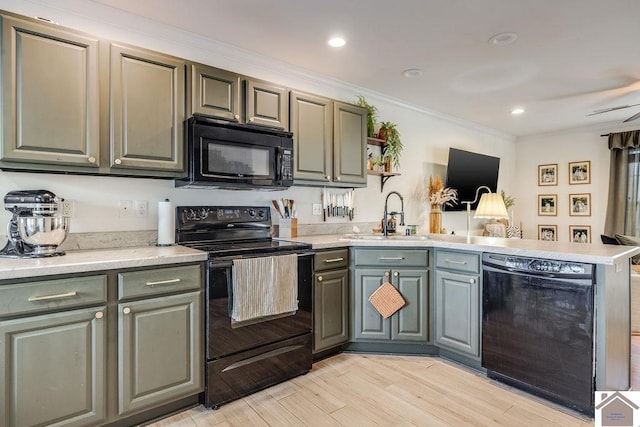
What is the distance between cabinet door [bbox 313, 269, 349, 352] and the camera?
2691 millimetres

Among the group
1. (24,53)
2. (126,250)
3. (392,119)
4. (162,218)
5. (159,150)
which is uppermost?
(392,119)

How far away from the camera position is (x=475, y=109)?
459cm

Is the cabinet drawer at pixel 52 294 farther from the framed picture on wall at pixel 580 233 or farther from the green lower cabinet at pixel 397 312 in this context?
the framed picture on wall at pixel 580 233

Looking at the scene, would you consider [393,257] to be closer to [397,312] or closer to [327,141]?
[397,312]

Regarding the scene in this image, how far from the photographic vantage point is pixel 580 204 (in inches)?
221

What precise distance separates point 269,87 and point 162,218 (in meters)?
1.27

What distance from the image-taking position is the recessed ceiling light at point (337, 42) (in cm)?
268

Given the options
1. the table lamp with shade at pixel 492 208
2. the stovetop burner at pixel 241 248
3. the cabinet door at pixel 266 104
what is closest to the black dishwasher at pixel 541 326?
the table lamp with shade at pixel 492 208

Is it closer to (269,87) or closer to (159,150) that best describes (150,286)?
(159,150)

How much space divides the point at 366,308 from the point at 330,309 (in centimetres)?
32

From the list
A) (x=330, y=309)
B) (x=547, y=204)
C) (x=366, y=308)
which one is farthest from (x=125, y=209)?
(x=547, y=204)

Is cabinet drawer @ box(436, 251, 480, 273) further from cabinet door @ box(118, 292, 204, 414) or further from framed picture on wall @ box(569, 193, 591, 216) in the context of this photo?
framed picture on wall @ box(569, 193, 591, 216)

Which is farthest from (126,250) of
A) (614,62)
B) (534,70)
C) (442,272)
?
(614,62)

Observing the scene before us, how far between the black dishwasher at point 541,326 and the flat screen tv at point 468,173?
8.24ft
